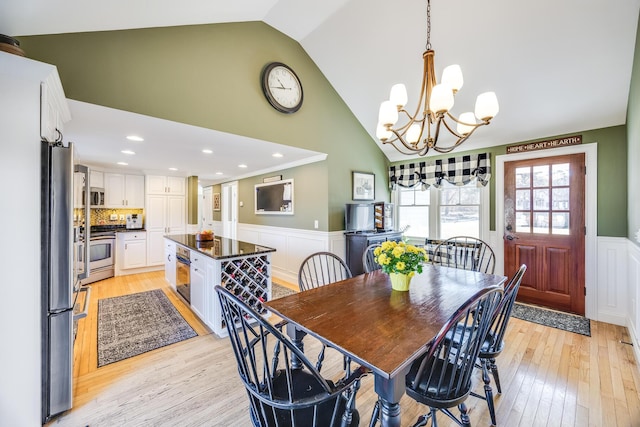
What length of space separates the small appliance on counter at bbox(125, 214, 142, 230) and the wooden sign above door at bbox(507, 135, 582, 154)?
682cm

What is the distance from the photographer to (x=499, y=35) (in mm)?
2605

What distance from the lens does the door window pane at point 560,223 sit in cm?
333

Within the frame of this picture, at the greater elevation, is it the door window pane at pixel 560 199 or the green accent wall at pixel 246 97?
the green accent wall at pixel 246 97

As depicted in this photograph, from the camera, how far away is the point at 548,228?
11.3 feet

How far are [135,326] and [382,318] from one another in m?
2.97

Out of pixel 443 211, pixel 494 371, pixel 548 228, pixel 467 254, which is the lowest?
pixel 494 371

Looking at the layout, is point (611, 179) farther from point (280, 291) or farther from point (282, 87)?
point (280, 291)

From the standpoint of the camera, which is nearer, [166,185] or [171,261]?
[171,261]

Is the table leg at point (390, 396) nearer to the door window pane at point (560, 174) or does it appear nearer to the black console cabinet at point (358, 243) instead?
the black console cabinet at point (358, 243)

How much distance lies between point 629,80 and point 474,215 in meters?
2.13

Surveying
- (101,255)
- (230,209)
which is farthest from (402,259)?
(230,209)

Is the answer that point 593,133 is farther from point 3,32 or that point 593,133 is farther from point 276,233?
point 3,32

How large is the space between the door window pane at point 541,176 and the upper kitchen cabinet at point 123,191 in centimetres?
691

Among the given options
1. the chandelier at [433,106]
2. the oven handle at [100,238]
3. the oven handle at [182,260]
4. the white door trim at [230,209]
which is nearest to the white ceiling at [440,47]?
the chandelier at [433,106]
